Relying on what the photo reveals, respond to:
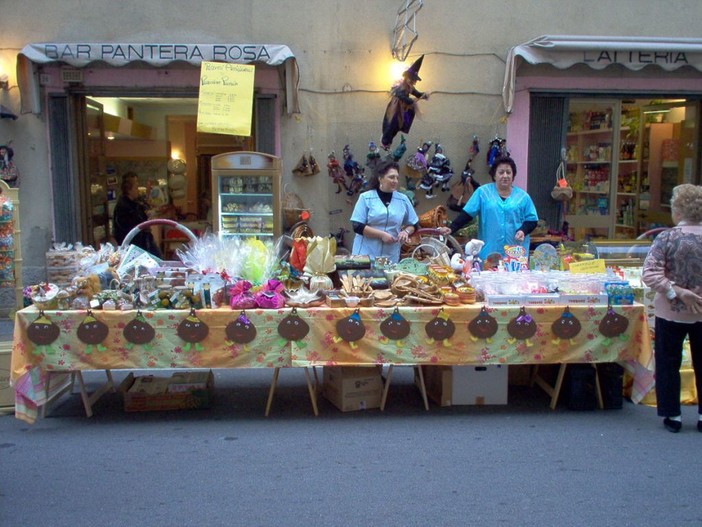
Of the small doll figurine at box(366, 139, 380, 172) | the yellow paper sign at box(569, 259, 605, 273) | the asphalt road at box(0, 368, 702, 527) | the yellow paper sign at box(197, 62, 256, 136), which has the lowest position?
the asphalt road at box(0, 368, 702, 527)

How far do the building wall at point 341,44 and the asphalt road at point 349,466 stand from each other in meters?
3.79

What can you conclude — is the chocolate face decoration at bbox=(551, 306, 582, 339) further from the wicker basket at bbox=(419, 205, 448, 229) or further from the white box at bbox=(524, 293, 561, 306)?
the wicker basket at bbox=(419, 205, 448, 229)

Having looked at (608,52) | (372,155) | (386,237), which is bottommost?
(386,237)

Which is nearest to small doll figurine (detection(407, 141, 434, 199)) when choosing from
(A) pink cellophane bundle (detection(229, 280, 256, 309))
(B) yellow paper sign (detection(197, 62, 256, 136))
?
(B) yellow paper sign (detection(197, 62, 256, 136))

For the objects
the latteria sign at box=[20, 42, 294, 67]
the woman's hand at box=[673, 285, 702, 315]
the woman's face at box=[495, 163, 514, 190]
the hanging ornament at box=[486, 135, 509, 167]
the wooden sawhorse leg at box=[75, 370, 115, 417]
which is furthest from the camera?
the hanging ornament at box=[486, 135, 509, 167]

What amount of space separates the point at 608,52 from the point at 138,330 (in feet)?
19.5

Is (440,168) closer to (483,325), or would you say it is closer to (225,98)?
(225,98)

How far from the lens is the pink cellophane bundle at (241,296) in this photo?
4.69 meters

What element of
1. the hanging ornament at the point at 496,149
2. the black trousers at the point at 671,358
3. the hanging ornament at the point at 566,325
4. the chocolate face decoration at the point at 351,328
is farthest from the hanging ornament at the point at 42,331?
the hanging ornament at the point at 496,149

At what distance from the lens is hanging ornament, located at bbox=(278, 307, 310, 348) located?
4.63 meters

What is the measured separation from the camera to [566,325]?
4754mm

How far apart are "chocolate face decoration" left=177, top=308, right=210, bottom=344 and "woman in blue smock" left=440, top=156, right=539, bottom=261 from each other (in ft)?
7.57

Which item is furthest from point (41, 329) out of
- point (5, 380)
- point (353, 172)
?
point (353, 172)

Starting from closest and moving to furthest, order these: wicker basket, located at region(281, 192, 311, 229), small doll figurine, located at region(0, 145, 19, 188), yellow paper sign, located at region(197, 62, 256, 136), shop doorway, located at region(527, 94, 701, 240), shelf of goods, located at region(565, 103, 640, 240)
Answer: yellow paper sign, located at region(197, 62, 256, 136)
small doll figurine, located at region(0, 145, 19, 188)
wicker basket, located at region(281, 192, 311, 229)
shop doorway, located at region(527, 94, 701, 240)
shelf of goods, located at region(565, 103, 640, 240)
